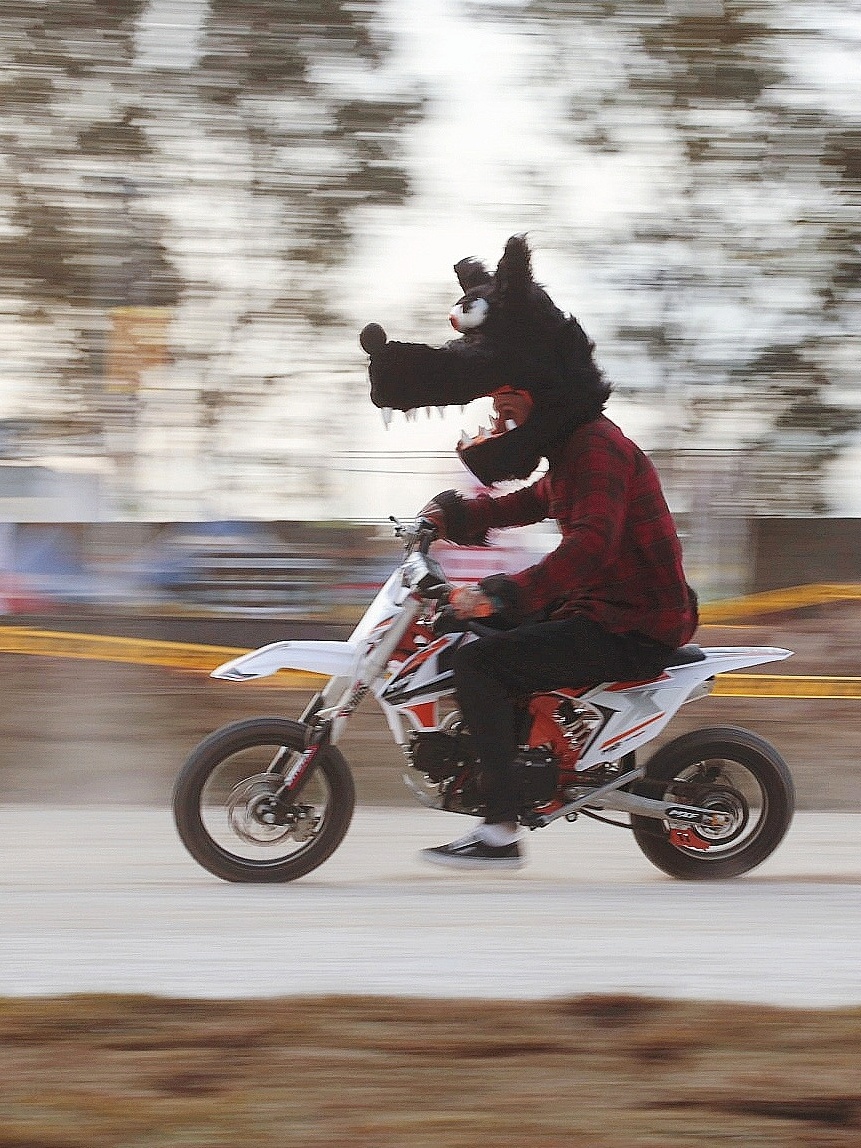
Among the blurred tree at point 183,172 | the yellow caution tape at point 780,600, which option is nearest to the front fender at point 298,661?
the blurred tree at point 183,172

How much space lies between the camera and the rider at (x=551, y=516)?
199 inches

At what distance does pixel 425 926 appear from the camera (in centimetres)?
449

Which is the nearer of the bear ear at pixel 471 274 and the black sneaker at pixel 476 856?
the black sneaker at pixel 476 856

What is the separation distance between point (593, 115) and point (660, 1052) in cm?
783

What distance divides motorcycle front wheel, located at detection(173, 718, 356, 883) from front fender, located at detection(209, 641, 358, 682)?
163mm

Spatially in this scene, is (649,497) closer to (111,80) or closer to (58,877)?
(58,877)

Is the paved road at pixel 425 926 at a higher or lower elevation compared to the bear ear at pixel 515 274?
lower

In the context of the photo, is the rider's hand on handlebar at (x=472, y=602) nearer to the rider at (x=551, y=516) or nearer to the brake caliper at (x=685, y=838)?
the rider at (x=551, y=516)

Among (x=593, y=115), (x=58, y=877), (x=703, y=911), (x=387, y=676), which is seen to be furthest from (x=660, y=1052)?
(x=593, y=115)

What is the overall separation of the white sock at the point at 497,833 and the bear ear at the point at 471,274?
1.78 meters

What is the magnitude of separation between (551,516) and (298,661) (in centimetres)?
97

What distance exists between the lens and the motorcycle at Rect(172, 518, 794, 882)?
516 centimetres

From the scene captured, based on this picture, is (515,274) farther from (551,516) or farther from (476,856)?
(476,856)

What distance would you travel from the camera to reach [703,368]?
9.91 m
